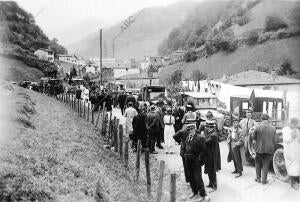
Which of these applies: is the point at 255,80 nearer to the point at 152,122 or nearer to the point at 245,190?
the point at 152,122

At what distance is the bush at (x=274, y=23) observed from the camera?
87312 mm

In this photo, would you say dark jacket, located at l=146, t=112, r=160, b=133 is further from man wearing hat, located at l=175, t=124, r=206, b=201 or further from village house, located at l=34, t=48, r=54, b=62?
village house, located at l=34, t=48, r=54, b=62

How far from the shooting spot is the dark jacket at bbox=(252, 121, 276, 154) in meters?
10.2

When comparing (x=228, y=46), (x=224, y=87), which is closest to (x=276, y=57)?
(x=228, y=46)

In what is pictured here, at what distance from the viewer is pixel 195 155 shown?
931 cm

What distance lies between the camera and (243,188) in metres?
10.2

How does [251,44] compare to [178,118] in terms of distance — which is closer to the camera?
[178,118]

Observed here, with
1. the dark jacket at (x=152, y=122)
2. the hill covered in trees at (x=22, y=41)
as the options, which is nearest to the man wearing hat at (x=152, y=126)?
the dark jacket at (x=152, y=122)

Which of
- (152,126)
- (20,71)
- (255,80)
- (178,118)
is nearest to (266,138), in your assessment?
(152,126)

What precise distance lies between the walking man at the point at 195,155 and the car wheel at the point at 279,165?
91.7 inches

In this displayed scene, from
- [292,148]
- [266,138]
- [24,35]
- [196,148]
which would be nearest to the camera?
[196,148]

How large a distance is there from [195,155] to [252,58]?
78397mm

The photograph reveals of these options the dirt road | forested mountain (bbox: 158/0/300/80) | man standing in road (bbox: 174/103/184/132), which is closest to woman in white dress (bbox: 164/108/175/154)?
man standing in road (bbox: 174/103/184/132)

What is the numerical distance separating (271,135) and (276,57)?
73.8m
